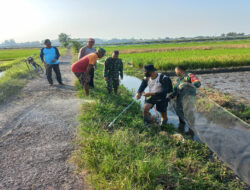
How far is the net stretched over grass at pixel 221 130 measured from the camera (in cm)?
230

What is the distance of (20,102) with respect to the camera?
195 inches

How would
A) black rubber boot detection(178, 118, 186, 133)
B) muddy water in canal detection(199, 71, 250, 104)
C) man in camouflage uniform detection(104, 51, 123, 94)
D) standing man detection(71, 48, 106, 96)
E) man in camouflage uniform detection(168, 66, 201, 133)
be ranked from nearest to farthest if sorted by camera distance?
man in camouflage uniform detection(168, 66, 201, 133) → black rubber boot detection(178, 118, 186, 133) → standing man detection(71, 48, 106, 96) → man in camouflage uniform detection(104, 51, 123, 94) → muddy water in canal detection(199, 71, 250, 104)

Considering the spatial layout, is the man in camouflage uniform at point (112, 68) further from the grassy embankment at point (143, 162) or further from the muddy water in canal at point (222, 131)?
the muddy water in canal at point (222, 131)

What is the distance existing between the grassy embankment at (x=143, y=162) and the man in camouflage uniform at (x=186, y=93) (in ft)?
1.80

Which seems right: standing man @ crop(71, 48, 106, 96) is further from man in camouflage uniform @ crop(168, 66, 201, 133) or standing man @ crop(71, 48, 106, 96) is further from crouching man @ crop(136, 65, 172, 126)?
man in camouflage uniform @ crop(168, 66, 201, 133)

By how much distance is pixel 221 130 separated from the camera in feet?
8.82

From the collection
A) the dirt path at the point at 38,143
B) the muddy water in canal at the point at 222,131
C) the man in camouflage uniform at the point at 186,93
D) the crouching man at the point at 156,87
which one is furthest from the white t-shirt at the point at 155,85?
the dirt path at the point at 38,143

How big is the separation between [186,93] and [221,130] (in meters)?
1.03

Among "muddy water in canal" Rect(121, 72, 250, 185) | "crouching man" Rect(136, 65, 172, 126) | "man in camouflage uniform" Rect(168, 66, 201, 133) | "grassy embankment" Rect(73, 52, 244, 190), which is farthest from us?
"crouching man" Rect(136, 65, 172, 126)

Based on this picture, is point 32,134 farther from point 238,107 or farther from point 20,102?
point 238,107

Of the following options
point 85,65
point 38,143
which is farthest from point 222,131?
point 85,65

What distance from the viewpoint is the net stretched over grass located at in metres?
2.30

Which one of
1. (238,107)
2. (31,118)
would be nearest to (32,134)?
(31,118)

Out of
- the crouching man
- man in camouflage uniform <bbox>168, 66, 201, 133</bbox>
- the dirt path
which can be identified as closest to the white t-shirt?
the crouching man
